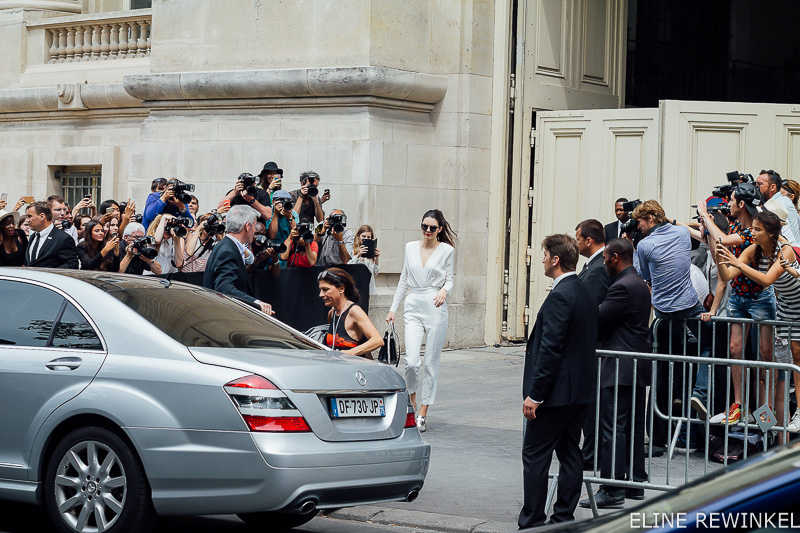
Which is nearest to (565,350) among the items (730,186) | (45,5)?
(730,186)

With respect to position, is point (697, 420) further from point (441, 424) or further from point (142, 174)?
point (142, 174)

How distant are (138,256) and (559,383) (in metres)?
5.24

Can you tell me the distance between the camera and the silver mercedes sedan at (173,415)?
20.5ft

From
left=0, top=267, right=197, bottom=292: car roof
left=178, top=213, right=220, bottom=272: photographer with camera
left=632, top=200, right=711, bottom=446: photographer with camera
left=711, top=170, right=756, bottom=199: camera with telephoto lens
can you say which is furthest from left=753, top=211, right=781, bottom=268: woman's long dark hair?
left=178, top=213, right=220, bottom=272: photographer with camera

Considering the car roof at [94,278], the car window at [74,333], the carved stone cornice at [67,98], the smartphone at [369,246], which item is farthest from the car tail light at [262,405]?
the carved stone cornice at [67,98]

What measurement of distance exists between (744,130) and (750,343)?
6008 mm

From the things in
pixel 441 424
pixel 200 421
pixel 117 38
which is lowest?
pixel 441 424

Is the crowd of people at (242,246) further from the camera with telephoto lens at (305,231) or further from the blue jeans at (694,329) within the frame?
the blue jeans at (694,329)

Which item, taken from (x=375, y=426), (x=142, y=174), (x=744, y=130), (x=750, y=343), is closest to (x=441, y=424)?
(x=750, y=343)

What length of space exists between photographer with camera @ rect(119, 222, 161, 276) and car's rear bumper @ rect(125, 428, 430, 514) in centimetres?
470

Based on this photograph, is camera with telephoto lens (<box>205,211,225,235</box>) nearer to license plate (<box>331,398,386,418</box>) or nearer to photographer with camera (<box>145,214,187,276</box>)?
photographer with camera (<box>145,214,187,276</box>)

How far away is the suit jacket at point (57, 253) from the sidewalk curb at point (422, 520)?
4726 mm

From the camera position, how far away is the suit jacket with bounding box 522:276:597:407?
7.05m

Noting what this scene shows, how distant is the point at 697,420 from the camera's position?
884 cm
